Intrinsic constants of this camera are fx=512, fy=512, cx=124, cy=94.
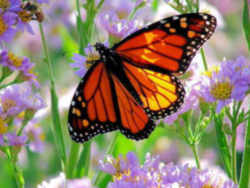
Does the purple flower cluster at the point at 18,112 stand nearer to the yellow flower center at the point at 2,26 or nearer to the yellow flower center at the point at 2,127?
the yellow flower center at the point at 2,127

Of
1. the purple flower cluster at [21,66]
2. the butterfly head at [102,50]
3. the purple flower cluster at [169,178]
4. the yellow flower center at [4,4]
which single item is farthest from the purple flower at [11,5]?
the purple flower cluster at [169,178]

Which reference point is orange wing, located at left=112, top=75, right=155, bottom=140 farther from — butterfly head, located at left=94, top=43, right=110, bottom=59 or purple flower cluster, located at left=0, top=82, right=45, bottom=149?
purple flower cluster, located at left=0, top=82, right=45, bottom=149

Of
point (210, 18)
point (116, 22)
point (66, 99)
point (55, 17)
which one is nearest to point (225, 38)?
point (55, 17)

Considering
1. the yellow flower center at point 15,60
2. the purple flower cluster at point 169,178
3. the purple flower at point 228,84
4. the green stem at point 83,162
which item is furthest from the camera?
the yellow flower center at point 15,60

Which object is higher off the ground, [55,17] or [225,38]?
[55,17]

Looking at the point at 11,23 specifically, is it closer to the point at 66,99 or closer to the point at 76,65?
the point at 76,65

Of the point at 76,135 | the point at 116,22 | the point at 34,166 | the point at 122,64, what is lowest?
the point at 34,166

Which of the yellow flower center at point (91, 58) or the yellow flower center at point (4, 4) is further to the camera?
the yellow flower center at point (91, 58)

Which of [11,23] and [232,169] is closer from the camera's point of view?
[232,169]
